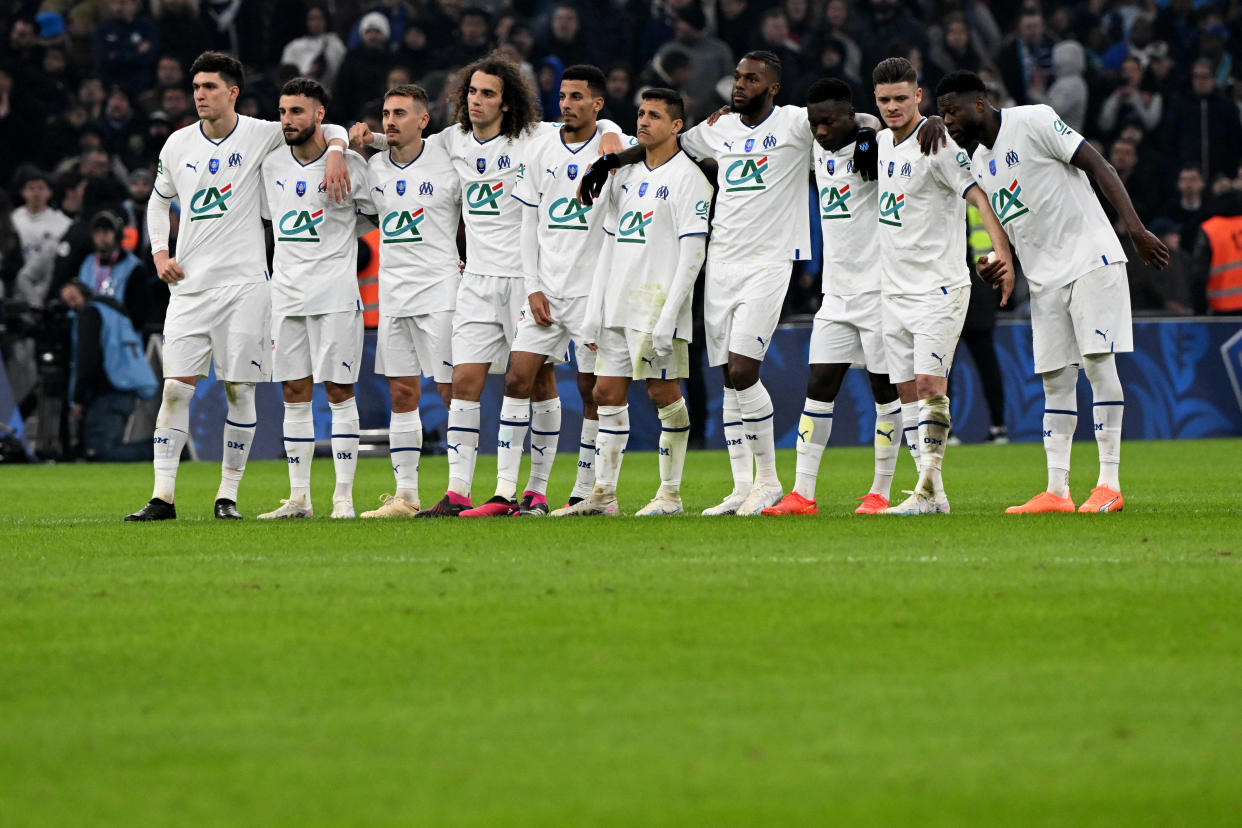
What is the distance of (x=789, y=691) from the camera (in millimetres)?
4750

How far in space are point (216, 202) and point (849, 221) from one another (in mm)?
3490

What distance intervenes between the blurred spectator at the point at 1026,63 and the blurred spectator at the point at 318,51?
309 inches

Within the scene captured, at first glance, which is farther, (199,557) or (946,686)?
(199,557)

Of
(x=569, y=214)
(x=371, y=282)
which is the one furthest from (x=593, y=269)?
(x=371, y=282)

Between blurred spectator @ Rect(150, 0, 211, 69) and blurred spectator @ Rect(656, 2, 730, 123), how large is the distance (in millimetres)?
5331

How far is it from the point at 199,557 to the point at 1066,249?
187 inches

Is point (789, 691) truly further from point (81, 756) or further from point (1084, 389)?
point (1084, 389)

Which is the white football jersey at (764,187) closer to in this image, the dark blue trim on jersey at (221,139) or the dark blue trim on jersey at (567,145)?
the dark blue trim on jersey at (567,145)

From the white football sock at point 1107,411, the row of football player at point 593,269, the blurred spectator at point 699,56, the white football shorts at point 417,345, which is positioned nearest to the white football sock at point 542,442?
the row of football player at point 593,269

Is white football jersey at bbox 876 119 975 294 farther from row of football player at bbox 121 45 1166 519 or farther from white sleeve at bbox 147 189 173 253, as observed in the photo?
white sleeve at bbox 147 189 173 253

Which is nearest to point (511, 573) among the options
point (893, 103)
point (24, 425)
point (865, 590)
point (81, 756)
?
point (865, 590)

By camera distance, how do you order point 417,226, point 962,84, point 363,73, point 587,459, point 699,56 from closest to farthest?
point 962,84 < point 417,226 < point 587,459 < point 363,73 < point 699,56

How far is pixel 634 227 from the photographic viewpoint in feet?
33.1

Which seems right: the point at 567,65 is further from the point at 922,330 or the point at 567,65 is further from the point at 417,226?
the point at 922,330
